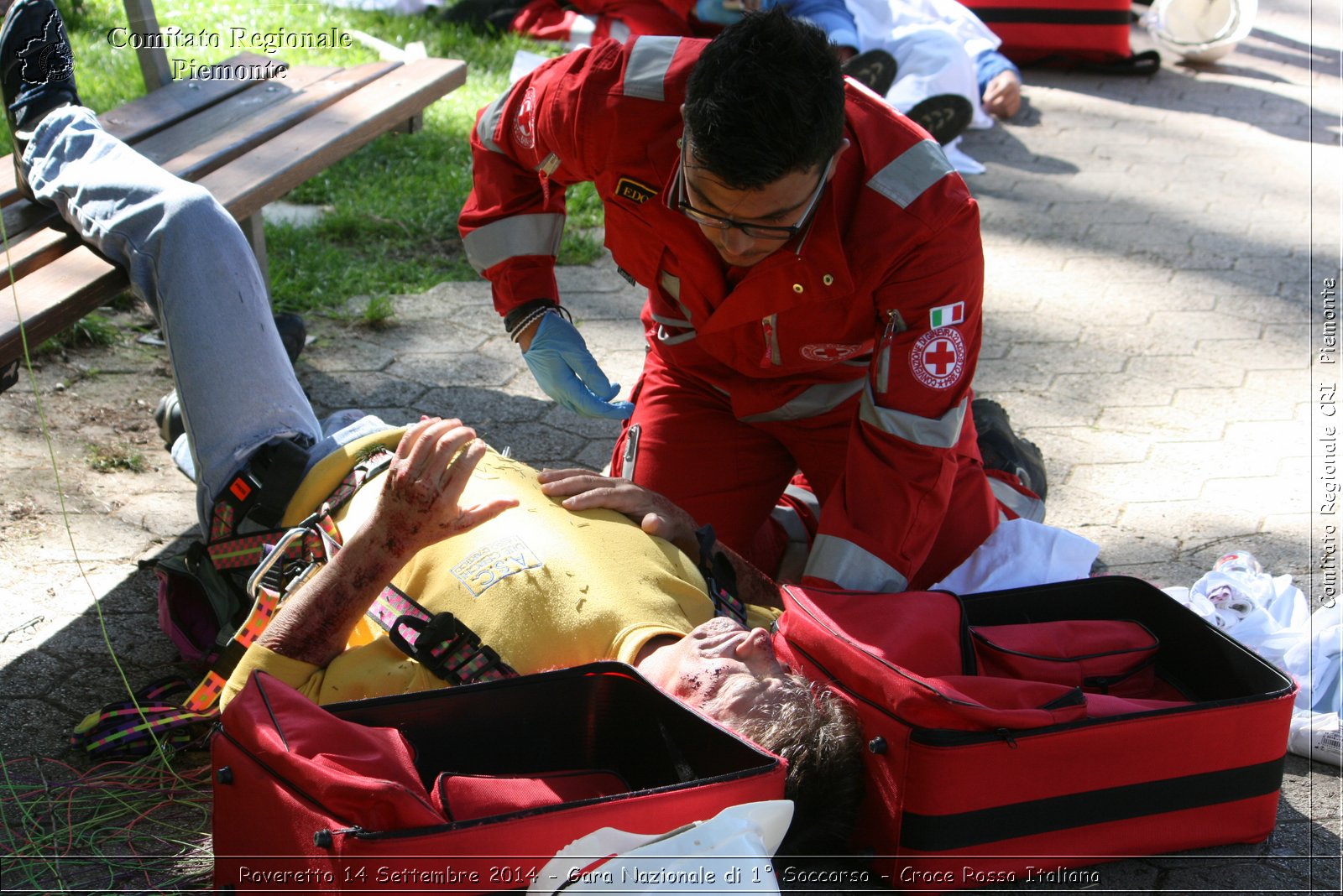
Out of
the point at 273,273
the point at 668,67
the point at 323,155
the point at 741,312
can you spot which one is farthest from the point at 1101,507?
the point at 273,273

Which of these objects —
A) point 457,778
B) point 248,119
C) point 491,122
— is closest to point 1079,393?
point 491,122

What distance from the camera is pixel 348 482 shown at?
237cm

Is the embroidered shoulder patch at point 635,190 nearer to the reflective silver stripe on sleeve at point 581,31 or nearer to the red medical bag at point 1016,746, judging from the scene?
the red medical bag at point 1016,746

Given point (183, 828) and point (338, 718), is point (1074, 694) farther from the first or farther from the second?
point (183, 828)

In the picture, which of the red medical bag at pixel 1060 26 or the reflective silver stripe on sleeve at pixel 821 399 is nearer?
the reflective silver stripe on sleeve at pixel 821 399

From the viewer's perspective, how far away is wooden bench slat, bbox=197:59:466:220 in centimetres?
293

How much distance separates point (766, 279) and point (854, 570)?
0.58 m

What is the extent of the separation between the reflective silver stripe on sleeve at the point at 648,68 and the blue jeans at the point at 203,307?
0.89 metres

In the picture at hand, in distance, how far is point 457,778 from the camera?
5.47 feet

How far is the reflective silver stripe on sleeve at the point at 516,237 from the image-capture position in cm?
297

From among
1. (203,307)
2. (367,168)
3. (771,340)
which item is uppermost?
(203,307)

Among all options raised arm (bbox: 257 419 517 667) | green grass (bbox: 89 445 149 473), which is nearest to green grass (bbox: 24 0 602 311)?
green grass (bbox: 89 445 149 473)

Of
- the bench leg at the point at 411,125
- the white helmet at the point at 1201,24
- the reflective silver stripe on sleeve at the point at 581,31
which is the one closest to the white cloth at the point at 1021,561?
the bench leg at the point at 411,125

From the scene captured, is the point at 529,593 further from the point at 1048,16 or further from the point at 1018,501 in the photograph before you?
the point at 1048,16
